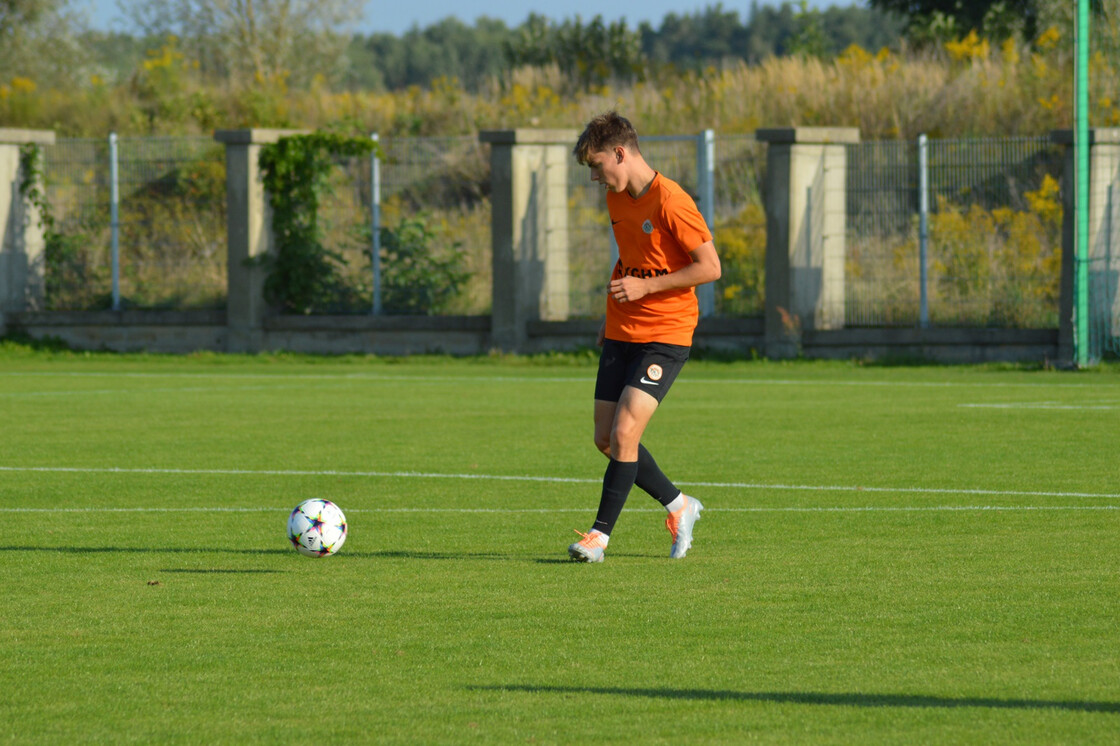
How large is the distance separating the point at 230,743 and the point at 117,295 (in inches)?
867

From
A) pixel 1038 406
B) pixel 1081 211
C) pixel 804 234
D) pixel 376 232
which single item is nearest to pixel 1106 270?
pixel 1081 211

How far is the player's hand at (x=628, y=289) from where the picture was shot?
25.8 feet

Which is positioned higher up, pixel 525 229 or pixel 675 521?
pixel 525 229

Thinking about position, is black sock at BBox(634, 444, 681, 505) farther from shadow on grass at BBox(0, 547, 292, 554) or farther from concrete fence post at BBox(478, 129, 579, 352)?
concrete fence post at BBox(478, 129, 579, 352)

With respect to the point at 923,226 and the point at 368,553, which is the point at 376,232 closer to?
the point at 923,226

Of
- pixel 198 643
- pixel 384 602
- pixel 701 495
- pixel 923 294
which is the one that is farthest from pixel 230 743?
pixel 923 294

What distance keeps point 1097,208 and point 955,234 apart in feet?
6.92

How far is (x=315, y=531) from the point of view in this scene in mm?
8102

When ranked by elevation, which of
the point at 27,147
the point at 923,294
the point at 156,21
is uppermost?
the point at 156,21

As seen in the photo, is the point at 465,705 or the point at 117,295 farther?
the point at 117,295

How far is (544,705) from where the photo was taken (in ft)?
17.1

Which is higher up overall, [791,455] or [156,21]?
[156,21]

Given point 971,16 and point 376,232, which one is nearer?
point 376,232

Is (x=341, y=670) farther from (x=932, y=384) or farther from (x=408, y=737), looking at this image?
(x=932, y=384)
